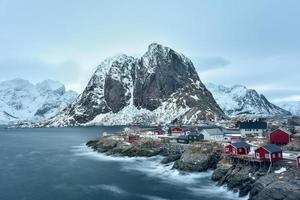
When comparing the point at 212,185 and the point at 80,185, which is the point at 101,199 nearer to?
the point at 80,185

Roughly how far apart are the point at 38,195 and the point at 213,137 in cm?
5770

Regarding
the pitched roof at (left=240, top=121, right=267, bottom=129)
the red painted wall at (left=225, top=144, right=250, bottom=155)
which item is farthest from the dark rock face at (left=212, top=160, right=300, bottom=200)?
the pitched roof at (left=240, top=121, right=267, bottom=129)

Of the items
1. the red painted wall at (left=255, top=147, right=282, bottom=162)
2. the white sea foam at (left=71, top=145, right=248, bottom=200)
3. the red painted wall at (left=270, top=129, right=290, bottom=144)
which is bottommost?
the white sea foam at (left=71, top=145, right=248, bottom=200)

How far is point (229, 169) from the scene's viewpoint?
228 feet

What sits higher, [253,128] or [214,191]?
[253,128]

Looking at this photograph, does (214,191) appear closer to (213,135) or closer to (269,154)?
(269,154)

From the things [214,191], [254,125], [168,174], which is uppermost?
[254,125]

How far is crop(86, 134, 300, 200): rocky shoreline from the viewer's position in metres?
51.7

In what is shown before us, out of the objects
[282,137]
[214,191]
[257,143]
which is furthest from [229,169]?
[257,143]

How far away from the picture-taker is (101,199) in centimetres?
6188

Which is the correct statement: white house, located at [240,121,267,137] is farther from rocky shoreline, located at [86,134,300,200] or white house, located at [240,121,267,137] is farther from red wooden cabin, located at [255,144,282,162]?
red wooden cabin, located at [255,144,282,162]

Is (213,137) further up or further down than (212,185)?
further up

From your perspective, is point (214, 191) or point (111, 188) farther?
point (111, 188)

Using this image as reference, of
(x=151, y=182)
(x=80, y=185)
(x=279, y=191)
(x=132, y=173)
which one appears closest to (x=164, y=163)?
(x=132, y=173)
